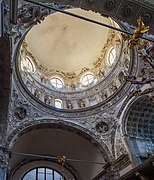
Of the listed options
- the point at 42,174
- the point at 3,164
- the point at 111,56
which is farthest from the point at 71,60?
the point at 3,164

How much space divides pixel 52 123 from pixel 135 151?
578 cm

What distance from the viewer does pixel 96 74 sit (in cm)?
2044

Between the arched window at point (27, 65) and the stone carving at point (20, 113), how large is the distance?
3427 mm

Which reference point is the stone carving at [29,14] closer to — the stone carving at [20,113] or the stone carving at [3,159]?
the stone carving at [3,159]

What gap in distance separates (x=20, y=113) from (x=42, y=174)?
649 centimetres

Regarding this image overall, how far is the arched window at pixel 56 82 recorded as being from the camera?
2033cm

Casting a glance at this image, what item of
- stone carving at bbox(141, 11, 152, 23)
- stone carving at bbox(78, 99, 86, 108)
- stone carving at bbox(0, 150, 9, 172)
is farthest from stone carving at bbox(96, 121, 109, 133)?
stone carving at bbox(141, 11, 152, 23)

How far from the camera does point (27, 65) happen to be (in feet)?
61.9

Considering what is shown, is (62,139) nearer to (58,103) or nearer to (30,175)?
(58,103)

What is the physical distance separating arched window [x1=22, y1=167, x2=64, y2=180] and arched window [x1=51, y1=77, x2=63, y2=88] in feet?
23.0

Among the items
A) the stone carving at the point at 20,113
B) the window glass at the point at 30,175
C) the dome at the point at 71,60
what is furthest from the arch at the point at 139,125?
the window glass at the point at 30,175

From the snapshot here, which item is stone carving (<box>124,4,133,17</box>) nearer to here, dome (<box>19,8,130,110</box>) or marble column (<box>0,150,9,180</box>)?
marble column (<box>0,150,9,180</box>)

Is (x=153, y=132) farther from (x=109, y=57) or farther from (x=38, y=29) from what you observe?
(x=38, y=29)

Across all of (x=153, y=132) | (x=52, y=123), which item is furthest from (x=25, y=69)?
(x=153, y=132)
